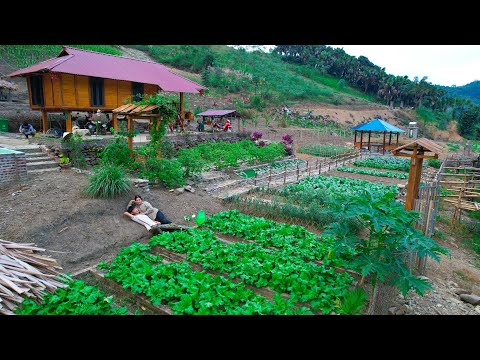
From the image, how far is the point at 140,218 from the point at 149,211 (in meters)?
0.32

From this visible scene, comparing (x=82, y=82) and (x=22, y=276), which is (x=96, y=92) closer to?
(x=82, y=82)

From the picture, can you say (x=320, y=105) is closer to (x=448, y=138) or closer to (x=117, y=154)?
(x=448, y=138)

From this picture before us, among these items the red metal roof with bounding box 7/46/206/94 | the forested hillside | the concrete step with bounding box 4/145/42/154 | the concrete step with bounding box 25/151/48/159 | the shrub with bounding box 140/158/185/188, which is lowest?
the shrub with bounding box 140/158/185/188

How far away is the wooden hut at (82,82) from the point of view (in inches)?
536

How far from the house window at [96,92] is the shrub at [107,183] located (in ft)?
24.0

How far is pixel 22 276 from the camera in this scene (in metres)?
4.76

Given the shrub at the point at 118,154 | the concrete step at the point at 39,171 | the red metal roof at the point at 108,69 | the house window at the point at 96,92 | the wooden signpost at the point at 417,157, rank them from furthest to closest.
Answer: the house window at the point at 96,92
the red metal roof at the point at 108,69
the shrub at the point at 118,154
the concrete step at the point at 39,171
the wooden signpost at the point at 417,157

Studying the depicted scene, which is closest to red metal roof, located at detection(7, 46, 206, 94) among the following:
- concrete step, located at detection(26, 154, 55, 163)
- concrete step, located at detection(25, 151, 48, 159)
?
concrete step, located at detection(25, 151, 48, 159)

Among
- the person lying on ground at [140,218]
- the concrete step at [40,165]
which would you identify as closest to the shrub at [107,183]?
the person lying on ground at [140,218]

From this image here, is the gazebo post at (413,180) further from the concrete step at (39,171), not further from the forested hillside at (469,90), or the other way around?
the forested hillside at (469,90)

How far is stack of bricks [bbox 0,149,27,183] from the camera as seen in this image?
28.3 ft

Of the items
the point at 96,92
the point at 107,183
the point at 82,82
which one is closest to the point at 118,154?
the point at 107,183

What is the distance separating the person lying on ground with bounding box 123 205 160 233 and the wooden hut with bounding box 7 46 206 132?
226 inches

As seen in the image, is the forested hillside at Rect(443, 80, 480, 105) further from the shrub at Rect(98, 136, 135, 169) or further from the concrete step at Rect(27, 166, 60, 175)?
the concrete step at Rect(27, 166, 60, 175)
